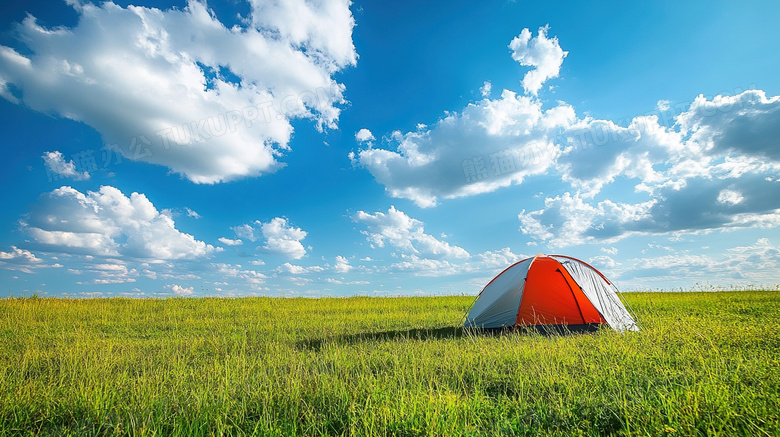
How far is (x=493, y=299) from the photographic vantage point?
10461 mm

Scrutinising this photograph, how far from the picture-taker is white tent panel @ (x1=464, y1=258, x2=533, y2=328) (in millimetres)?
9969

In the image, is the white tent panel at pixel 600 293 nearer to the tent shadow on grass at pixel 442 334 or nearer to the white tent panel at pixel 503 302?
the tent shadow on grass at pixel 442 334

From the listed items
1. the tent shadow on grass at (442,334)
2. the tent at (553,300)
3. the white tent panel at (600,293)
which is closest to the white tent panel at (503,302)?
the tent at (553,300)

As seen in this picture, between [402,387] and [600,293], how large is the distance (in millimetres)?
8112

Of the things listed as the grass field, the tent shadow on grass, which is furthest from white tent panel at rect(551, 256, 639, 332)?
the grass field

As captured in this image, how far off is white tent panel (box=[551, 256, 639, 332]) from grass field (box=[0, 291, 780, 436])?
118 cm

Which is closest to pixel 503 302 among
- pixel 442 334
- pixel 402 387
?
pixel 442 334

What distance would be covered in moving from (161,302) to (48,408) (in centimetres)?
1515

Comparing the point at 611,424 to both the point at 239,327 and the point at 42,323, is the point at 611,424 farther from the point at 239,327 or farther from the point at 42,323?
the point at 42,323

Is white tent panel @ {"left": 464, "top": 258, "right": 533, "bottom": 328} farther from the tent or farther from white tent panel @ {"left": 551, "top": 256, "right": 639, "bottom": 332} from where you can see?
white tent panel @ {"left": 551, "top": 256, "right": 639, "bottom": 332}

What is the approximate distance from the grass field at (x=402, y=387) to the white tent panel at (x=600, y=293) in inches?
46.5

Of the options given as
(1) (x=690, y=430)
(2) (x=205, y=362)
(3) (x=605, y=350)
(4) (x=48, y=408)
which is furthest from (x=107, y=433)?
(3) (x=605, y=350)

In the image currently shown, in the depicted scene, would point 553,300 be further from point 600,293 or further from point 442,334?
point 442,334

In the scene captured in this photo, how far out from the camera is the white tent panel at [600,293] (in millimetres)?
9867
